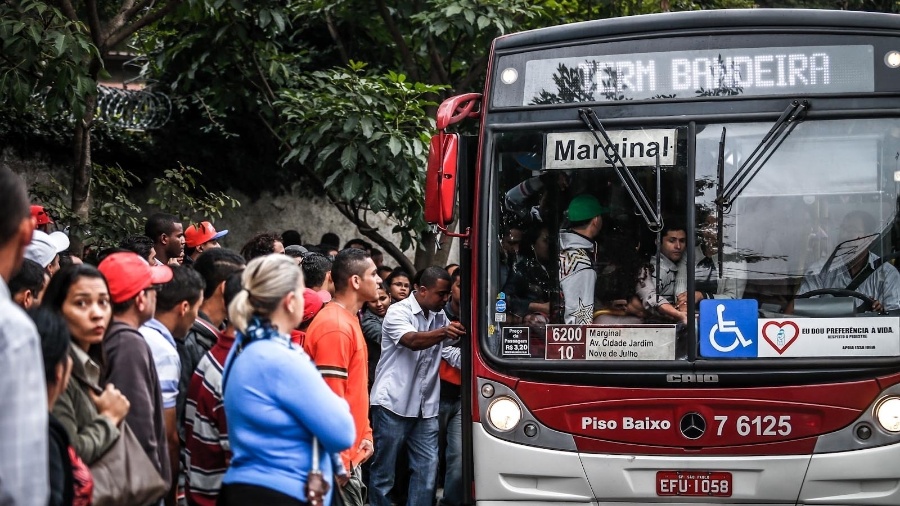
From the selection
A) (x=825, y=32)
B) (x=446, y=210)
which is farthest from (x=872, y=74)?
(x=446, y=210)

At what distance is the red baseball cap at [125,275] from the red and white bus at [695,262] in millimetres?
1963

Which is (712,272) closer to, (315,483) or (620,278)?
(620,278)

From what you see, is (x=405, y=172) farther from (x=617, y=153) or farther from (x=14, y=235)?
(x=14, y=235)

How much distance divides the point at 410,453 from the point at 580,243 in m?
2.56

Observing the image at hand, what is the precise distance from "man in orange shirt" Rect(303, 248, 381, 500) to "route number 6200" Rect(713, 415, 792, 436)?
69.6 inches

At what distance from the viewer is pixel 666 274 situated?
6.07 m

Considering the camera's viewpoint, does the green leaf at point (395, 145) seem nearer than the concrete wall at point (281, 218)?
Yes

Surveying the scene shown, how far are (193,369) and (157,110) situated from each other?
8.86 m

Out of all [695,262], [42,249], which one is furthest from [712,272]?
[42,249]

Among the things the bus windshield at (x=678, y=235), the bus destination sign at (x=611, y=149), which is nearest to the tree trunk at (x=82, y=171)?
the bus windshield at (x=678, y=235)

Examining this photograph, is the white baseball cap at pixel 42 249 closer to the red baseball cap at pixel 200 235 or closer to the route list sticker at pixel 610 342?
the red baseball cap at pixel 200 235

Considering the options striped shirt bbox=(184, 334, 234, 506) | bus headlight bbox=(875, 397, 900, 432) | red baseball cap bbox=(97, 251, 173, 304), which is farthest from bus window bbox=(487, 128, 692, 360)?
red baseball cap bbox=(97, 251, 173, 304)

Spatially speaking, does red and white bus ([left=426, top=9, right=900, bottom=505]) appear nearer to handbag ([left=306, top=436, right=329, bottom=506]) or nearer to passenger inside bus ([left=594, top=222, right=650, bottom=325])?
passenger inside bus ([left=594, top=222, right=650, bottom=325])

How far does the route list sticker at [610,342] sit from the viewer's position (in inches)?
239
